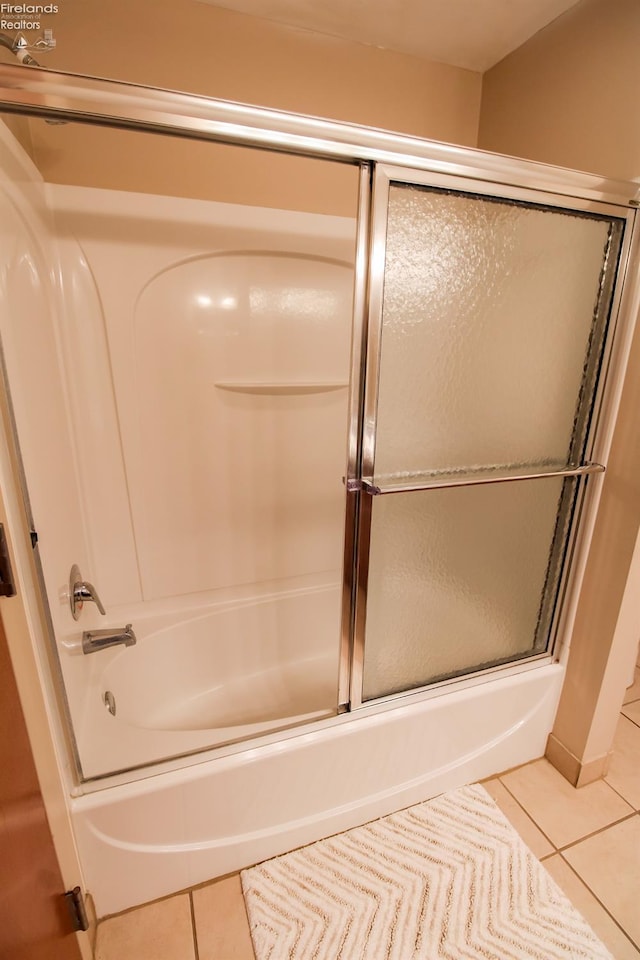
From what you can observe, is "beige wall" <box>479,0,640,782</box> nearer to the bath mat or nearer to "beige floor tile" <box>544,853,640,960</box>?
"beige floor tile" <box>544,853,640,960</box>

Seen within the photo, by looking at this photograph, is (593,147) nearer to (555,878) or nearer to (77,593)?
(77,593)

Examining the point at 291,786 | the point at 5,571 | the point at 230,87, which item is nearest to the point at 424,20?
the point at 230,87

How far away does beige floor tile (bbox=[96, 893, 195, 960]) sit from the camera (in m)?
1.04

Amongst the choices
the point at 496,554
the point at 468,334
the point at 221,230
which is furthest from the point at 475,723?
the point at 221,230

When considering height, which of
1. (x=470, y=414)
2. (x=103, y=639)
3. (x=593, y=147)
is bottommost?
(x=103, y=639)

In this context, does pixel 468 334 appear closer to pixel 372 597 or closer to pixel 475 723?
pixel 372 597

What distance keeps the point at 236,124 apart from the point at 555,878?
199 centimetres

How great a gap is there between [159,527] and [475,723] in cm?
132

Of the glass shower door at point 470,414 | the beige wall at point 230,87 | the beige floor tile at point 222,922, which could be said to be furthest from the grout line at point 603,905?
the beige wall at point 230,87

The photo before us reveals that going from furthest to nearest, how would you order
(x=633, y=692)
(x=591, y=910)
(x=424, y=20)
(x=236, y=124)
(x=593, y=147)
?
(x=633, y=692)
(x=424, y=20)
(x=593, y=147)
(x=591, y=910)
(x=236, y=124)

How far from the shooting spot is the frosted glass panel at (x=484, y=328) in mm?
1043

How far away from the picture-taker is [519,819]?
4.49ft

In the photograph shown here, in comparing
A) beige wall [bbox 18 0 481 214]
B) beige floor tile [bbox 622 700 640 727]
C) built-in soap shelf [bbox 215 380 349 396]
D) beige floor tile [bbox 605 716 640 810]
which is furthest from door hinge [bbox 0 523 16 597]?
beige floor tile [bbox 622 700 640 727]

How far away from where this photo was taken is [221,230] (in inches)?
60.3
